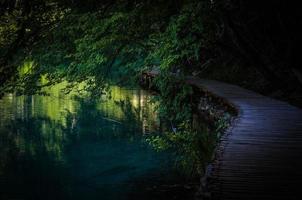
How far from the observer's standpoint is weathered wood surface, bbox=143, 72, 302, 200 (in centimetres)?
628

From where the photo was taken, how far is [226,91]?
64.2 ft

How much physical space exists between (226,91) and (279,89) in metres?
2.03

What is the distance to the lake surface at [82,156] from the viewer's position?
13070mm

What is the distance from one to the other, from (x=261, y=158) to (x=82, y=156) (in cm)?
1015

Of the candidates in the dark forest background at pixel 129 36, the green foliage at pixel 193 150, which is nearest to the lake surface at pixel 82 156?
the green foliage at pixel 193 150

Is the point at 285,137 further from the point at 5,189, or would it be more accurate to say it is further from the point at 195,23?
the point at 5,189

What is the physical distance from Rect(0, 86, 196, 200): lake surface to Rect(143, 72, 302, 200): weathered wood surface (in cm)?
260

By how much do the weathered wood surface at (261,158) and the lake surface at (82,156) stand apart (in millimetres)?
2597

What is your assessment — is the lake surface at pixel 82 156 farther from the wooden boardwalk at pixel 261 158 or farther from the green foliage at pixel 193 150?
the wooden boardwalk at pixel 261 158

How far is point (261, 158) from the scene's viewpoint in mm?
8031

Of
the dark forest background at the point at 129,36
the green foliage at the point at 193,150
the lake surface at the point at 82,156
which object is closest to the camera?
the dark forest background at the point at 129,36

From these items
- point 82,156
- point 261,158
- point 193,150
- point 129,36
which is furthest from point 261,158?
point 82,156

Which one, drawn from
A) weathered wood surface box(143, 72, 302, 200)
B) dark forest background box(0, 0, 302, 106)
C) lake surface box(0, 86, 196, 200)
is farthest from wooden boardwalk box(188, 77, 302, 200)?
dark forest background box(0, 0, 302, 106)

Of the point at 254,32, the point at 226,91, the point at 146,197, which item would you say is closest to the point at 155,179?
the point at 146,197
